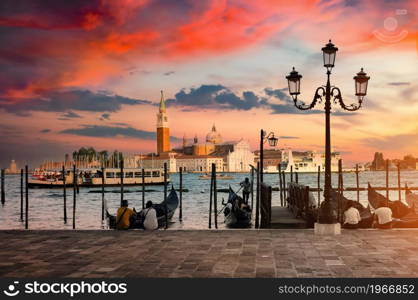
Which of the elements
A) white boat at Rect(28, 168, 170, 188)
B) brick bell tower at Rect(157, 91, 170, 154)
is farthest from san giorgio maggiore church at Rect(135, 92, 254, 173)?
white boat at Rect(28, 168, 170, 188)

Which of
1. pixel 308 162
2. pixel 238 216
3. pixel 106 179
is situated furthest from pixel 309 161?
pixel 238 216

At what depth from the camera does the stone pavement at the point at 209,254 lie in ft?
20.8

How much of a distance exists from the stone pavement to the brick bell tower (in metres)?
128

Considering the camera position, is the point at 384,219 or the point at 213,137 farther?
the point at 213,137

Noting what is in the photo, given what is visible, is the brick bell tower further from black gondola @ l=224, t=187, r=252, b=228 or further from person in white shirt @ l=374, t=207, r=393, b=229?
person in white shirt @ l=374, t=207, r=393, b=229

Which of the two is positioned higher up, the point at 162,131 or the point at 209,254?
the point at 162,131

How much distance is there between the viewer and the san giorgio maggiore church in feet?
439

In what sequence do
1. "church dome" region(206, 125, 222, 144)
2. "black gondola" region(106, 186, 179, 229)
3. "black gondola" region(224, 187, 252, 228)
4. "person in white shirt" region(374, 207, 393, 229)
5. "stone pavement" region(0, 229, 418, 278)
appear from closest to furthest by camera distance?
"stone pavement" region(0, 229, 418, 278), "person in white shirt" region(374, 207, 393, 229), "black gondola" region(106, 186, 179, 229), "black gondola" region(224, 187, 252, 228), "church dome" region(206, 125, 222, 144)

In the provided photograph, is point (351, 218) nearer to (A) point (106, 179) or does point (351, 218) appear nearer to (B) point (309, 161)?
(A) point (106, 179)

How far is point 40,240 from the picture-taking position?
9.22 metres

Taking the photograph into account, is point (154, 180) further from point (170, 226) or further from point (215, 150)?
point (215, 150)

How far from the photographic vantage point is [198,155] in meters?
139

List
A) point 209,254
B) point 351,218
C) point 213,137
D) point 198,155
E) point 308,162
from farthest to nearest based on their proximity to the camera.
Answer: point 213,137 → point 198,155 → point 308,162 → point 351,218 → point 209,254

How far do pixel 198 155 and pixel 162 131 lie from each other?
12253 millimetres
